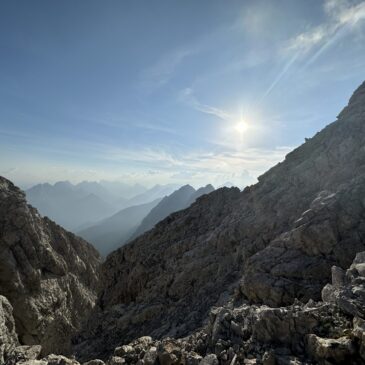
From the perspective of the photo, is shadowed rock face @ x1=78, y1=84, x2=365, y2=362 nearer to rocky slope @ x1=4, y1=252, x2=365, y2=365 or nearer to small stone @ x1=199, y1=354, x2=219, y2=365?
rocky slope @ x1=4, y1=252, x2=365, y2=365

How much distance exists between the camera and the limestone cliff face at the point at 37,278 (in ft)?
210

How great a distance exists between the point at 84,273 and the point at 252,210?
7432cm

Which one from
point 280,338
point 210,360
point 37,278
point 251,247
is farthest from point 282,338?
point 37,278

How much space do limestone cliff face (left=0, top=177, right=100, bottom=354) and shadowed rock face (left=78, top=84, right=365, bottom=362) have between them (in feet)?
99.0

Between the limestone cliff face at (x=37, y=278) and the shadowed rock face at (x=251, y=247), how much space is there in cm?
3018

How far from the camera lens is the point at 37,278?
2753 inches

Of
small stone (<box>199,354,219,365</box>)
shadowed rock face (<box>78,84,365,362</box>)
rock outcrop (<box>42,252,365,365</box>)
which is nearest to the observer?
rock outcrop (<box>42,252,365,365</box>)

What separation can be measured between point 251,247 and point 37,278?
58.5 m

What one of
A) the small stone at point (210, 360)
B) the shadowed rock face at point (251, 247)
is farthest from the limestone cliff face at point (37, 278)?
the small stone at point (210, 360)

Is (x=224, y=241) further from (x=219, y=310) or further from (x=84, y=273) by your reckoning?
(x=84, y=273)

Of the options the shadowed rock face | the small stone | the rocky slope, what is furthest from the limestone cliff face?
the small stone

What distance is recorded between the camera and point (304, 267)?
68.3 ft

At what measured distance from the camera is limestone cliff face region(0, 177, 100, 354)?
210 feet

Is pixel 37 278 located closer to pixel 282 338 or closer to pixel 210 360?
pixel 210 360
